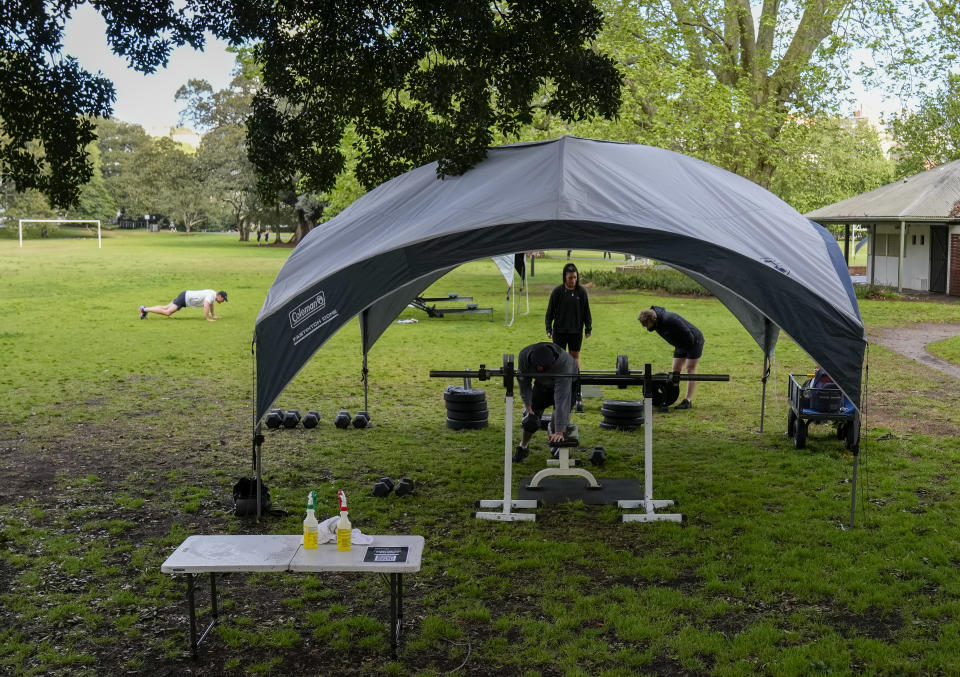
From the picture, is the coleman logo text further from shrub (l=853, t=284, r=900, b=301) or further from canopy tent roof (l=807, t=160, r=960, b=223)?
canopy tent roof (l=807, t=160, r=960, b=223)

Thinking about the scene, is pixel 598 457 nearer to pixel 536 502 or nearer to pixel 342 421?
pixel 536 502

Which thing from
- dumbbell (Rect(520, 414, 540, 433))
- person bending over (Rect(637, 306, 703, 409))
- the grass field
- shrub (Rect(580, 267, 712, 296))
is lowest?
the grass field

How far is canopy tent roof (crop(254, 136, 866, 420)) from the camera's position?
24.7 feet

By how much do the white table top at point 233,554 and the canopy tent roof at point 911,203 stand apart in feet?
90.0

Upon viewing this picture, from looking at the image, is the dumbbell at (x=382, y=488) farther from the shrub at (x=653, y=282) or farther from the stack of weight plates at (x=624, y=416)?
the shrub at (x=653, y=282)

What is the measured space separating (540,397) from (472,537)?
1871 millimetres

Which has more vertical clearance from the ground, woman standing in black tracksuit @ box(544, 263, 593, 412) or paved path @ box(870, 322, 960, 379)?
woman standing in black tracksuit @ box(544, 263, 593, 412)

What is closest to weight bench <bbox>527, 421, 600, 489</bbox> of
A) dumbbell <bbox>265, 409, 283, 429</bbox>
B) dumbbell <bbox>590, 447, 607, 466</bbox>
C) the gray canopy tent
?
dumbbell <bbox>590, 447, 607, 466</bbox>

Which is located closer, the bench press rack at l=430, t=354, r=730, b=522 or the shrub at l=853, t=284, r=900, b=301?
the bench press rack at l=430, t=354, r=730, b=522

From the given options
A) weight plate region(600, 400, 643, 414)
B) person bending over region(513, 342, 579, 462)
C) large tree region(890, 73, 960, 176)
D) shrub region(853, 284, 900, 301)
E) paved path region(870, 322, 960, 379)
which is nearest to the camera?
person bending over region(513, 342, 579, 462)

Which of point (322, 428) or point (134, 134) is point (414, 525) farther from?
point (134, 134)

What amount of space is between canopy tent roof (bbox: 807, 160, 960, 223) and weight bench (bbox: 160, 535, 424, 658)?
27.1 metres

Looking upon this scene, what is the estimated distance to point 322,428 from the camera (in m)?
11.8

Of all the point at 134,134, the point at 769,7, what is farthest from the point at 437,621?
the point at 134,134
